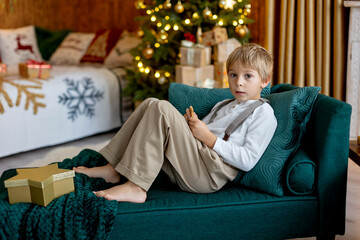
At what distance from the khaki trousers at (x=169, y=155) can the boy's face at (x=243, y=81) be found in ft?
0.89

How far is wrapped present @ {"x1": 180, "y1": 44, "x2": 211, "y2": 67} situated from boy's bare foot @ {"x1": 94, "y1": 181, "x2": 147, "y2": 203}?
169 cm

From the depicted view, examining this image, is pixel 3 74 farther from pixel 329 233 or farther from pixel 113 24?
pixel 329 233

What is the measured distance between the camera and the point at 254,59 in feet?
5.20

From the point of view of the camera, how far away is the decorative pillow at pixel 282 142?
58.7 inches

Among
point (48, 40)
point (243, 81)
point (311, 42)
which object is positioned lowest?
point (243, 81)

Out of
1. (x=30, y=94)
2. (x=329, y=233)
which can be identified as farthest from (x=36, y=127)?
(x=329, y=233)

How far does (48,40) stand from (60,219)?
334 centimetres

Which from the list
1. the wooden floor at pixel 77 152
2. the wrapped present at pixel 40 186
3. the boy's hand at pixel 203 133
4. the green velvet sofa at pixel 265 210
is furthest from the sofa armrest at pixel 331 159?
the wrapped present at pixel 40 186

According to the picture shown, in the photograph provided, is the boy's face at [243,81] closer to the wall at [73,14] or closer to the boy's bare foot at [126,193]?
the boy's bare foot at [126,193]

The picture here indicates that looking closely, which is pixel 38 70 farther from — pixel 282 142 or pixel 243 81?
pixel 282 142

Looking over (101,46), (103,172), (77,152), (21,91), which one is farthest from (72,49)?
(103,172)

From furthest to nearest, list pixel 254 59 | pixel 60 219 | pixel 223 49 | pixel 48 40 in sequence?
pixel 48 40 → pixel 223 49 → pixel 254 59 → pixel 60 219

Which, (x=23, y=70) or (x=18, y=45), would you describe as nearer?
(x=23, y=70)

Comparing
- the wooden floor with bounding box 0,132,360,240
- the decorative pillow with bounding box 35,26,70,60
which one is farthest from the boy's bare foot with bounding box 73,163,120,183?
the decorative pillow with bounding box 35,26,70,60
